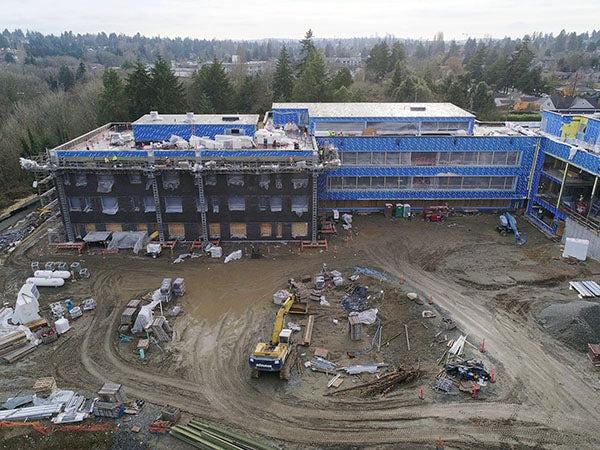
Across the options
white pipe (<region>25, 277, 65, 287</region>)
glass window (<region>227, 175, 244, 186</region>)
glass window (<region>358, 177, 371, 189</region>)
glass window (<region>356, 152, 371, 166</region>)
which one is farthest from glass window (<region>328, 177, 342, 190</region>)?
white pipe (<region>25, 277, 65, 287</region>)

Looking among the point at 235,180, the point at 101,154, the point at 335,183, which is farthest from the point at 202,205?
the point at 335,183

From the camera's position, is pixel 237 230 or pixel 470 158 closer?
pixel 237 230

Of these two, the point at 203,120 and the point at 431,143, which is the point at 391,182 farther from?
the point at 203,120

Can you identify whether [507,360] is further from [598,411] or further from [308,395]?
[308,395]

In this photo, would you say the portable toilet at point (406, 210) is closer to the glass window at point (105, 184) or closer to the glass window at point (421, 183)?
the glass window at point (421, 183)

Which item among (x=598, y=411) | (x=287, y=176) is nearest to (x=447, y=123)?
(x=287, y=176)

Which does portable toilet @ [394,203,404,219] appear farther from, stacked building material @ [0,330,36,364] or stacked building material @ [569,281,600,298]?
stacked building material @ [0,330,36,364]
